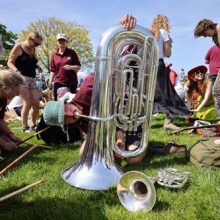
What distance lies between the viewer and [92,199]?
2.24 m

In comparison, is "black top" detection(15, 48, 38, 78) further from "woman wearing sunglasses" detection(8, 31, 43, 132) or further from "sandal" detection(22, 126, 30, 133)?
"sandal" detection(22, 126, 30, 133)

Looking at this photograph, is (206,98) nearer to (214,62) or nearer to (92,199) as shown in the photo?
(214,62)

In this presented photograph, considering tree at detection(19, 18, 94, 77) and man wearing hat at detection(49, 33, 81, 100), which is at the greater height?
tree at detection(19, 18, 94, 77)

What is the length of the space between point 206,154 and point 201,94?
3.00m

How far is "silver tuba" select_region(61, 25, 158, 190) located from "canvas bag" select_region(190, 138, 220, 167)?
1.81 feet

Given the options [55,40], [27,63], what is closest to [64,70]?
[27,63]

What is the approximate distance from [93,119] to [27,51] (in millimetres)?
2591

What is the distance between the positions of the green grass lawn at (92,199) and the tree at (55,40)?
25.0 metres

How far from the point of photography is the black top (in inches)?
185

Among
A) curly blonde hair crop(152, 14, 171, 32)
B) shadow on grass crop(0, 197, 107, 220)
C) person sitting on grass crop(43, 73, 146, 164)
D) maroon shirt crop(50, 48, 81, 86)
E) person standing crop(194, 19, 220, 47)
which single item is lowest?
shadow on grass crop(0, 197, 107, 220)

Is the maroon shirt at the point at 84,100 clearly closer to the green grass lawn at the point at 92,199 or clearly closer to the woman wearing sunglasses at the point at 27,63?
the green grass lawn at the point at 92,199

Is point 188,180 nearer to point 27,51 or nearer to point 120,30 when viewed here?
point 120,30

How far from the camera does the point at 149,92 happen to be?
2.74 metres

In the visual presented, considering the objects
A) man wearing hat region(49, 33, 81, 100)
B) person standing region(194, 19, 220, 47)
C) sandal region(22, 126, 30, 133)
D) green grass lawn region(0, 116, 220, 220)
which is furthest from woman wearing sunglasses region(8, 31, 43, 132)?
person standing region(194, 19, 220, 47)
